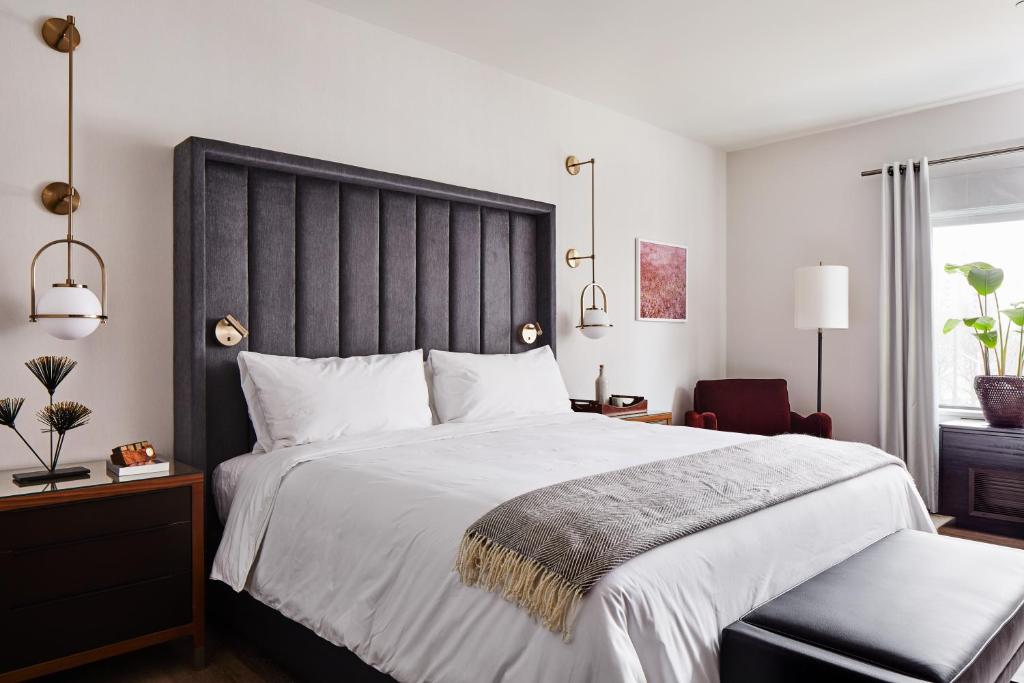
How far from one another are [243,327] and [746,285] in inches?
158

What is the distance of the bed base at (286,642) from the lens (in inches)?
77.1

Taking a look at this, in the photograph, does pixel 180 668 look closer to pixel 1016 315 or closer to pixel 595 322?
pixel 595 322

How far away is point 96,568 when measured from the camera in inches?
85.4

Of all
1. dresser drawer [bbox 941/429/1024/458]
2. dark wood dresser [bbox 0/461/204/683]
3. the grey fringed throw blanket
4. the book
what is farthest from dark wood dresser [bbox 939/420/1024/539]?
the book

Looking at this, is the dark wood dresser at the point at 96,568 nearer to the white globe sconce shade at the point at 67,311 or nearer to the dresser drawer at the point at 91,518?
the dresser drawer at the point at 91,518

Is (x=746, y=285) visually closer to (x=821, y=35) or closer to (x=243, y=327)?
(x=821, y=35)

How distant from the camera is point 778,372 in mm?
5328

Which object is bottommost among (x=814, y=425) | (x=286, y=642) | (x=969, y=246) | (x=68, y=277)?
(x=286, y=642)

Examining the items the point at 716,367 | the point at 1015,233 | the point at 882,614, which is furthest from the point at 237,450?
the point at 1015,233

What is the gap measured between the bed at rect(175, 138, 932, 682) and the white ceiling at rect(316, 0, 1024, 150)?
79 cm

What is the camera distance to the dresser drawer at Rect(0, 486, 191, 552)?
2.02 meters

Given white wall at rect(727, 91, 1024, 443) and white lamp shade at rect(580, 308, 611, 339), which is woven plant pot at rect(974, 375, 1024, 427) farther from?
white lamp shade at rect(580, 308, 611, 339)

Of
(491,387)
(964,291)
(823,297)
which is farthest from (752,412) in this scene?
(491,387)

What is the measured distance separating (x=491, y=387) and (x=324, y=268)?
3.07 feet
